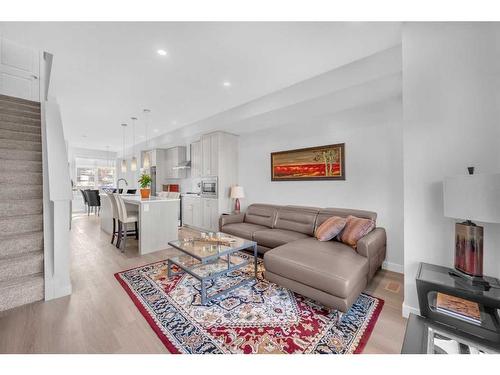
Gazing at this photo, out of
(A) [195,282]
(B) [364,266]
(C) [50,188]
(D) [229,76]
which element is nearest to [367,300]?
(B) [364,266]

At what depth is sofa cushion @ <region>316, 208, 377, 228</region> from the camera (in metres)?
2.91

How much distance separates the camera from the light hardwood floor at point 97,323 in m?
1.50

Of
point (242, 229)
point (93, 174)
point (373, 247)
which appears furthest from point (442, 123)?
point (93, 174)

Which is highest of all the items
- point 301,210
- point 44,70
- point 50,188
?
point 44,70

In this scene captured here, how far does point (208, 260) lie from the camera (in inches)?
84.8

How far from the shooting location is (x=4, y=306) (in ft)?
6.25

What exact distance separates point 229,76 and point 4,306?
3471 millimetres

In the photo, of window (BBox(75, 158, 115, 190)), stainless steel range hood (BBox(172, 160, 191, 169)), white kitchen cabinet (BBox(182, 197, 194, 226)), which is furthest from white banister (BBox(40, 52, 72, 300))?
window (BBox(75, 158, 115, 190))

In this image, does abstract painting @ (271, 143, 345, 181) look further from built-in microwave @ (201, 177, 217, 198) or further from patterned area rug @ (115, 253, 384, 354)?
patterned area rug @ (115, 253, 384, 354)

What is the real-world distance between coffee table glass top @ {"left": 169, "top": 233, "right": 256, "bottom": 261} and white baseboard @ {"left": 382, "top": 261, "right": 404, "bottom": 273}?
191cm

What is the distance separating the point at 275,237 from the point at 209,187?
2.54 meters

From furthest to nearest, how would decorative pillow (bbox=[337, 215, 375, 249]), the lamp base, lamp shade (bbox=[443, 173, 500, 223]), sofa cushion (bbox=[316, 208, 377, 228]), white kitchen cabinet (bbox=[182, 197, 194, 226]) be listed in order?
white kitchen cabinet (bbox=[182, 197, 194, 226]), sofa cushion (bbox=[316, 208, 377, 228]), decorative pillow (bbox=[337, 215, 375, 249]), the lamp base, lamp shade (bbox=[443, 173, 500, 223])

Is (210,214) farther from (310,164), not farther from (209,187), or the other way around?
(310,164)
